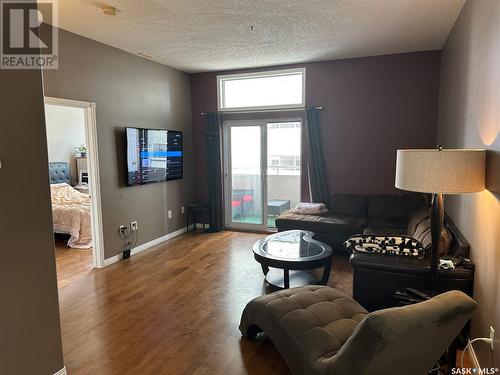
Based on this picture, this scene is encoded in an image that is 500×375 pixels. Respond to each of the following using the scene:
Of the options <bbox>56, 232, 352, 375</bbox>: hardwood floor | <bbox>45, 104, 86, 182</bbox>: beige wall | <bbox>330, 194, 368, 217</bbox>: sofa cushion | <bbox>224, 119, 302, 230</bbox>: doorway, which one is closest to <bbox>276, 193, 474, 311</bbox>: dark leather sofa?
<bbox>330, 194, 368, 217</bbox>: sofa cushion

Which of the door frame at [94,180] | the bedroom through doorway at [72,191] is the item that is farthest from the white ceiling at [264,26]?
the bedroom through doorway at [72,191]

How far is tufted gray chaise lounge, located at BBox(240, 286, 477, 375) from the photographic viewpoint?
1.52 metres

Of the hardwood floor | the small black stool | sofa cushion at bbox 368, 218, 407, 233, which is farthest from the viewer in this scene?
the small black stool

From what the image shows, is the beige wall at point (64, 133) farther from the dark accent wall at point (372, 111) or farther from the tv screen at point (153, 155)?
the dark accent wall at point (372, 111)

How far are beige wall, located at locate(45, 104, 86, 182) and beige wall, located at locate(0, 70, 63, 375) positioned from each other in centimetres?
541

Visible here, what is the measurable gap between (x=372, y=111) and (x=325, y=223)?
73.0 inches

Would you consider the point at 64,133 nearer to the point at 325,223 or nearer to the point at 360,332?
the point at 325,223

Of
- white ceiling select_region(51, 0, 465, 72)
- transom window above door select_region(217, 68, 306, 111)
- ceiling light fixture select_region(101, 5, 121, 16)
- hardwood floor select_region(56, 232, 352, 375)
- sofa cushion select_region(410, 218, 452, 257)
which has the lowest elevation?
hardwood floor select_region(56, 232, 352, 375)

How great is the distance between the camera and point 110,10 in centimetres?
317

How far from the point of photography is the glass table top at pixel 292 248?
3348 mm

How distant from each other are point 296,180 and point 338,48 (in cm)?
213

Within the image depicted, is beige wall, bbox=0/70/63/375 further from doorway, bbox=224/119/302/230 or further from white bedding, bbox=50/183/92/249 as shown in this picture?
doorway, bbox=224/119/302/230

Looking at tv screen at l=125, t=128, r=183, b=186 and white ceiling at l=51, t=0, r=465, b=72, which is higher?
white ceiling at l=51, t=0, r=465, b=72

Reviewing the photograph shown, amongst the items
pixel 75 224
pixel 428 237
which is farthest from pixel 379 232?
pixel 75 224
